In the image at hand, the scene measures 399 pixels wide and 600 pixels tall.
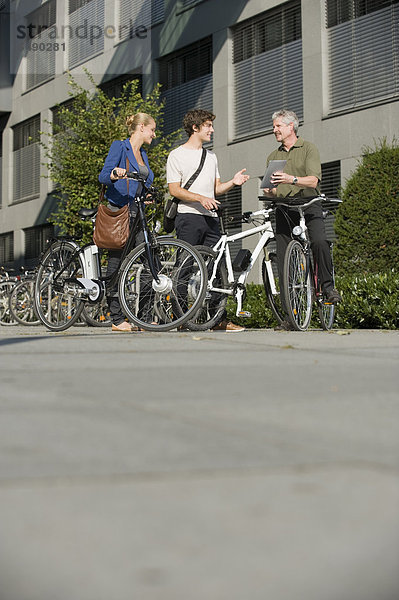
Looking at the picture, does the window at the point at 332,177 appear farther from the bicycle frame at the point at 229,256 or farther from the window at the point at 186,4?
the bicycle frame at the point at 229,256

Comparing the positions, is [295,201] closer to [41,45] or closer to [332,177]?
[332,177]

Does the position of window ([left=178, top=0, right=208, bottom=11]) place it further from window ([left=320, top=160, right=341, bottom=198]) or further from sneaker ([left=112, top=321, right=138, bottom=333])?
sneaker ([left=112, top=321, right=138, bottom=333])

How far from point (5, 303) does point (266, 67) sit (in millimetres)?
7985

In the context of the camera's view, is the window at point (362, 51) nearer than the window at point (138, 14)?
Result: Yes

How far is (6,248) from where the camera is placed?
33.0 m

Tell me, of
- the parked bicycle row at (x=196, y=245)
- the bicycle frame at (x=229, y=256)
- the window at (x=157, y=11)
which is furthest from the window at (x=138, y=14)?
the bicycle frame at (x=229, y=256)

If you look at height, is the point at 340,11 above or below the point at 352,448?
above

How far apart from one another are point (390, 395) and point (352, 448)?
984mm

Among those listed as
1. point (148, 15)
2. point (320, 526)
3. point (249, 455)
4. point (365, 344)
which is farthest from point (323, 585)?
point (148, 15)

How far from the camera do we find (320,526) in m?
1.31

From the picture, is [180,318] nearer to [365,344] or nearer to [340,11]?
[365,344]

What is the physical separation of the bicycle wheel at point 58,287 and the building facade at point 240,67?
9.26 meters

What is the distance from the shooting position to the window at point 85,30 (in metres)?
27.0

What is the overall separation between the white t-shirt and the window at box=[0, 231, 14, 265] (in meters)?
25.4
